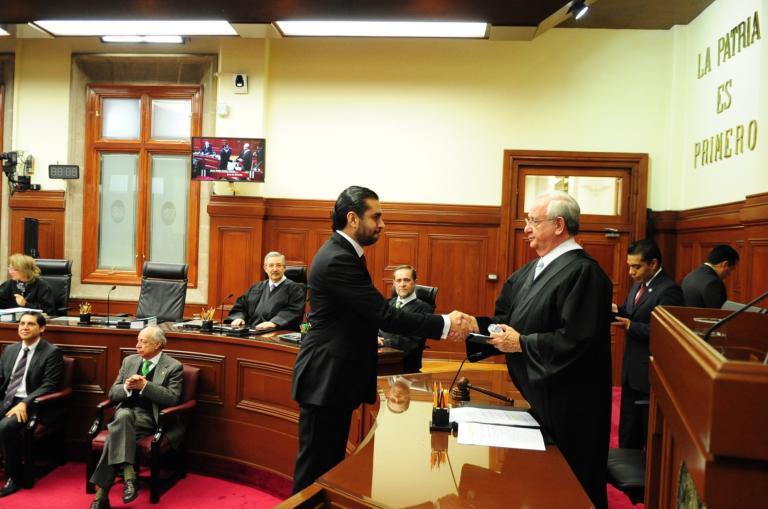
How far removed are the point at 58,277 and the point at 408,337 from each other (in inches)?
167

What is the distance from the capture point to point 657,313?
1.24 m

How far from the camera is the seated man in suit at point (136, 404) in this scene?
3600 millimetres

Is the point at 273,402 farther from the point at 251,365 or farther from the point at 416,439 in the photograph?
the point at 416,439

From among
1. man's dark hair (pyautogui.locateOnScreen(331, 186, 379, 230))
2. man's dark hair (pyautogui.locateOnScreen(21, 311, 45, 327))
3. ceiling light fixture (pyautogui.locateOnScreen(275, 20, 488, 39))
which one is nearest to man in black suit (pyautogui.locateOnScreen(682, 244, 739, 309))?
man's dark hair (pyautogui.locateOnScreen(331, 186, 379, 230))

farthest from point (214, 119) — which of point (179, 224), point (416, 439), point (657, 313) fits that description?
point (657, 313)

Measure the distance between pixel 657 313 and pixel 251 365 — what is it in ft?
10.6

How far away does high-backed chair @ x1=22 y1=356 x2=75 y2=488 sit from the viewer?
390 cm

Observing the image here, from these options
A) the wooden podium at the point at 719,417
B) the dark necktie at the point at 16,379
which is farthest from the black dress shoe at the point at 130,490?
the wooden podium at the point at 719,417

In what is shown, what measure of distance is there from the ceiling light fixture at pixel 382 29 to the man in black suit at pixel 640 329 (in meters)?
3.01

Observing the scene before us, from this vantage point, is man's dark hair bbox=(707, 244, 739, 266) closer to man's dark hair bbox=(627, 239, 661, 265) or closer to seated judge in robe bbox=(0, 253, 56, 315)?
man's dark hair bbox=(627, 239, 661, 265)

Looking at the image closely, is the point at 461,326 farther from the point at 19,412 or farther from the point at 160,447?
the point at 19,412

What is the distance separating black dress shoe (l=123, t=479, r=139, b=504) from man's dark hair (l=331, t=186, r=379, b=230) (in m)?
2.30

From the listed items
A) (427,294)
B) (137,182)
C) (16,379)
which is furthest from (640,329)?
(137,182)

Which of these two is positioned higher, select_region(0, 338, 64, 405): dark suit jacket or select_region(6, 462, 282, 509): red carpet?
select_region(0, 338, 64, 405): dark suit jacket
